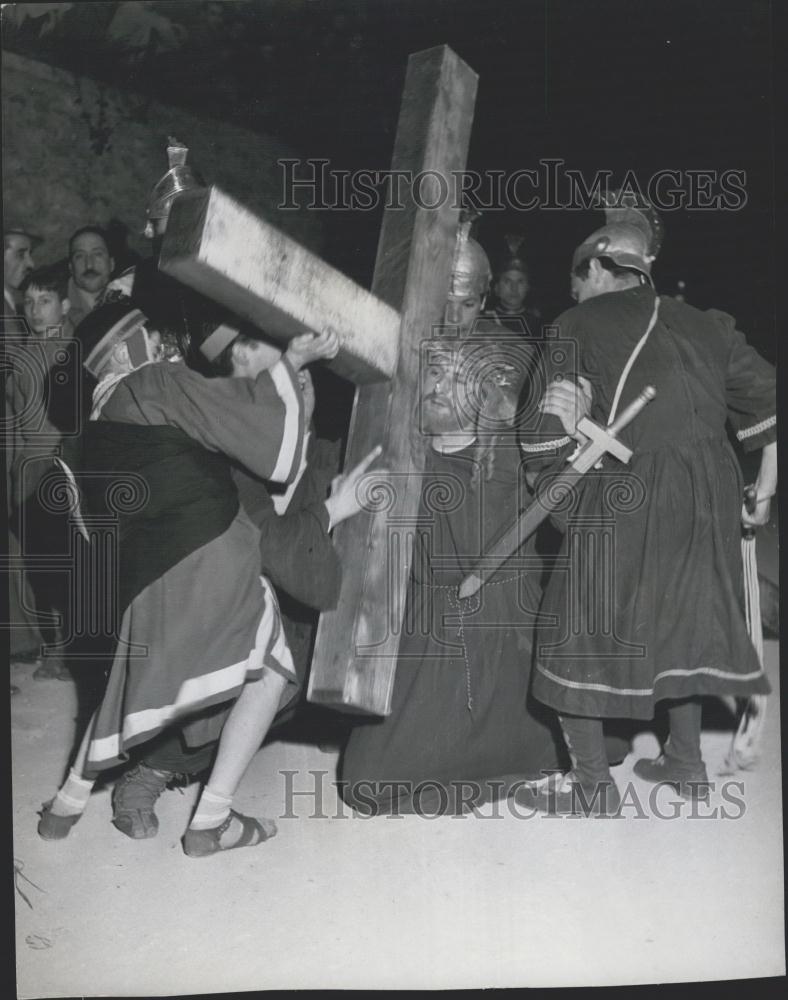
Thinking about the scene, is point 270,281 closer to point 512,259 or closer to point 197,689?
point 197,689

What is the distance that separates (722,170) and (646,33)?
0.41 meters

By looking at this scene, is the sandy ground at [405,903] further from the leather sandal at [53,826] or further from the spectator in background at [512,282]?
the spectator in background at [512,282]

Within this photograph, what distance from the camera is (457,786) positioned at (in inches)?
112

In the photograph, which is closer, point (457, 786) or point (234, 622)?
point (234, 622)

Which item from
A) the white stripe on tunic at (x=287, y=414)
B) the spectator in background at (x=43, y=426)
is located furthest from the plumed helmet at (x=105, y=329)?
the white stripe on tunic at (x=287, y=414)

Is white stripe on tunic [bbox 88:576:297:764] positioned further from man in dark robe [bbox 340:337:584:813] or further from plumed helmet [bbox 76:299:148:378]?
plumed helmet [bbox 76:299:148:378]

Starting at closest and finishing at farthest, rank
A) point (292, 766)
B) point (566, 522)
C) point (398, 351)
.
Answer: point (398, 351)
point (566, 522)
point (292, 766)

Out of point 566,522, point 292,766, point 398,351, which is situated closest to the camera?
point 398,351

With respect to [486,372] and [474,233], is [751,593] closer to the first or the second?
[486,372]

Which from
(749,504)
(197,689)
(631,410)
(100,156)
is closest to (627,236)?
(631,410)

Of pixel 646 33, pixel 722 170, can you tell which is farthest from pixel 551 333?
pixel 646 33

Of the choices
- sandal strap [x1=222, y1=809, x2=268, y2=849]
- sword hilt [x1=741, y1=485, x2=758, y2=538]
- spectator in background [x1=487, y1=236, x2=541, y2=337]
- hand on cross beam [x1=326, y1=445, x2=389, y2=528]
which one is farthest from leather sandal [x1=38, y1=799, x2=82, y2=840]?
spectator in background [x1=487, y1=236, x2=541, y2=337]

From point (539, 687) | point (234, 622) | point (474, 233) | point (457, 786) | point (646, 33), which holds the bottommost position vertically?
point (457, 786)

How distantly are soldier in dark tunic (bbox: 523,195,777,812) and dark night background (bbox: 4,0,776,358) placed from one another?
254 millimetres
